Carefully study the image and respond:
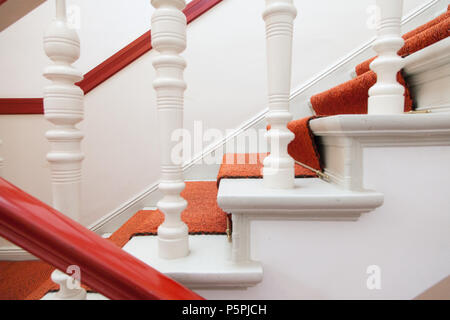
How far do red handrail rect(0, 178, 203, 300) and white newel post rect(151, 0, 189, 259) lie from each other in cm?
14

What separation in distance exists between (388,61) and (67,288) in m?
0.91

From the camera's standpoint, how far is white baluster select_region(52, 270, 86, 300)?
51 cm

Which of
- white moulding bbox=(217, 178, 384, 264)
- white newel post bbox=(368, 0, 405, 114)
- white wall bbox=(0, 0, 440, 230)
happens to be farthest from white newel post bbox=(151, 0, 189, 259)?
white wall bbox=(0, 0, 440, 230)

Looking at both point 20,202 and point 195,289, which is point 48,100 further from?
point 195,289

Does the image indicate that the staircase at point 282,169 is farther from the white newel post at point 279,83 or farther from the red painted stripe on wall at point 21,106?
the red painted stripe on wall at point 21,106

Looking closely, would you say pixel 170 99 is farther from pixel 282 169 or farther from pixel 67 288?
pixel 67 288

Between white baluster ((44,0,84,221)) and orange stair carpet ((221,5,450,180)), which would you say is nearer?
white baluster ((44,0,84,221))

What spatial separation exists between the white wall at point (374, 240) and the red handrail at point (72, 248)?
0.24m

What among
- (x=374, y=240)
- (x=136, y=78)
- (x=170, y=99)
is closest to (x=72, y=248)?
(x=170, y=99)

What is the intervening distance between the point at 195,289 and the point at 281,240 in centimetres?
22

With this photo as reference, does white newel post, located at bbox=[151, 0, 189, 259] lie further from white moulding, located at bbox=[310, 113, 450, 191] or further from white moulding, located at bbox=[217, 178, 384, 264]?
white moulding, located at bbox=[310, 113, 450, 191]

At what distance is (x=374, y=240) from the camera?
59cm

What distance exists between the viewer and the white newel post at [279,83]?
0.55m

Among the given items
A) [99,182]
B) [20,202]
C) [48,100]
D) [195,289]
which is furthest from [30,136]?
[195,289]
